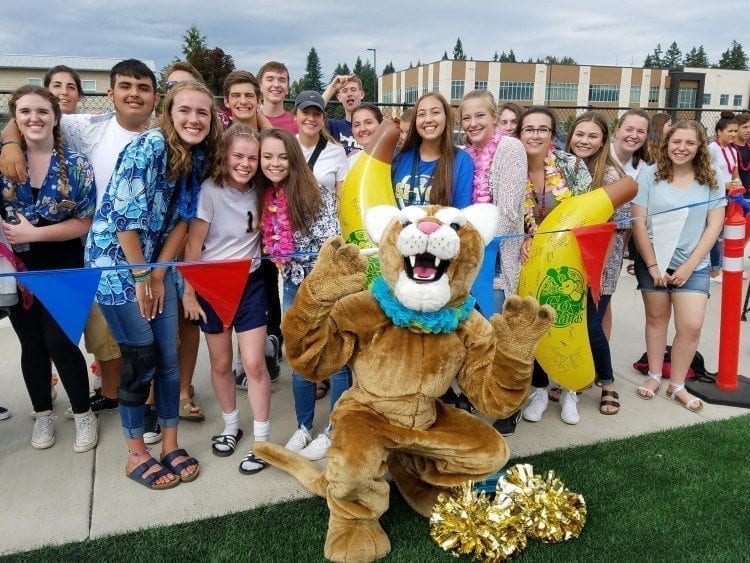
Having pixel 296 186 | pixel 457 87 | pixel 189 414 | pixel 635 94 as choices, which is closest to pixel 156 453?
pixel 189 414

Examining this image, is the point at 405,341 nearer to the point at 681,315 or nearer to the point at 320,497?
the point at 320,497

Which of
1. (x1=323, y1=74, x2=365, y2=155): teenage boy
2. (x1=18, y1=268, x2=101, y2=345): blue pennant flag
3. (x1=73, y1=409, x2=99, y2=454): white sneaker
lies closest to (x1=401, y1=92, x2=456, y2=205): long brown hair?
(x1=18, y1=268, x2=101, y2=345): blue pennant flag

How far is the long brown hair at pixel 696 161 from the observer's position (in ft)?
12.4

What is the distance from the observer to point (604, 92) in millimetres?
72125

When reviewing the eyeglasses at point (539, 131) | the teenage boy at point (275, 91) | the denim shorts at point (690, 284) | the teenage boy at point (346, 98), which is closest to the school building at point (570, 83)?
the teenage boy at point (346, 98)

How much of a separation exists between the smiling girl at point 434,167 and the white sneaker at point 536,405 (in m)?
1.51

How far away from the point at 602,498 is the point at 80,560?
8.20ft

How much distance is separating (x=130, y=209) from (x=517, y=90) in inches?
2905

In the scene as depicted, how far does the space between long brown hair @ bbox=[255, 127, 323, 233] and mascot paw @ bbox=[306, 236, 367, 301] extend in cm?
90

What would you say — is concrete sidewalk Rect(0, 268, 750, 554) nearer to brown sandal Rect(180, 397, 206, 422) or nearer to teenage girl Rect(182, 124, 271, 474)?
brown sandal Rect(180, 397, 206, 422)

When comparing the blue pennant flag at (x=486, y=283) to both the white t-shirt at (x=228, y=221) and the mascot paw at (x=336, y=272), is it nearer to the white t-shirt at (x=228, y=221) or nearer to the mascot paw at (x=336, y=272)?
the mascot paw at (x=336, y=272)

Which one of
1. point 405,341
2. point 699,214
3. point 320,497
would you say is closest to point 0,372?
point 320,497

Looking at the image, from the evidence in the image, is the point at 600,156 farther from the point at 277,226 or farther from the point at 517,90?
the point at 517,90

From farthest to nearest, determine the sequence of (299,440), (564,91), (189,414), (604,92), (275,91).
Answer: (604,92) → (564,91) → (275,91) → (189,414) → (299,440)
